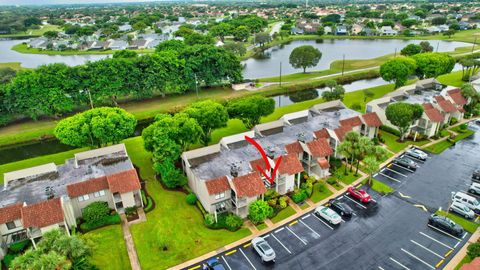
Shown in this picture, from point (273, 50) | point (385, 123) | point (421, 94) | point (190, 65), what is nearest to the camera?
point (385, 123)

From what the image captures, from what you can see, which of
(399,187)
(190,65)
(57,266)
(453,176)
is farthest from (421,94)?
(57,266)

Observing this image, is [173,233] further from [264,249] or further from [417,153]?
[417,153]

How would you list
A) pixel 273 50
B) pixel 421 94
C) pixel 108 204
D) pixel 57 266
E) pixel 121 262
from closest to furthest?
pixel 57 266 → pixel 121 262 → pixel 108 204 → pixel 421 94 → pixel 273 50

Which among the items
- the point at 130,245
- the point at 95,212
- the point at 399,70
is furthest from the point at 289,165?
the point at 399,70

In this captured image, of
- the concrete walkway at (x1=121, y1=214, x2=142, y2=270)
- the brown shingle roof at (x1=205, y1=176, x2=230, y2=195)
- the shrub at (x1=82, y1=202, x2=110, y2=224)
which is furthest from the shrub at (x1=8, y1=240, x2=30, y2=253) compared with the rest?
the brown shingle roof at (x1=205, y1=176, x2=230, y2=195)

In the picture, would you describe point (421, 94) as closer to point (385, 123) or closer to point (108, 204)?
point (385, 123)

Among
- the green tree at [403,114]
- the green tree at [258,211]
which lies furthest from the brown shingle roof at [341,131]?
the green tree at [258,211]

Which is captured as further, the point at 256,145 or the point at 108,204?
the point at 256,145

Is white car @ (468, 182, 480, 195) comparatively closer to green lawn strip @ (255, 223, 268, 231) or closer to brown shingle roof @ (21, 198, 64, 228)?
green lawn strip @ (255, 223, 268, 231)
